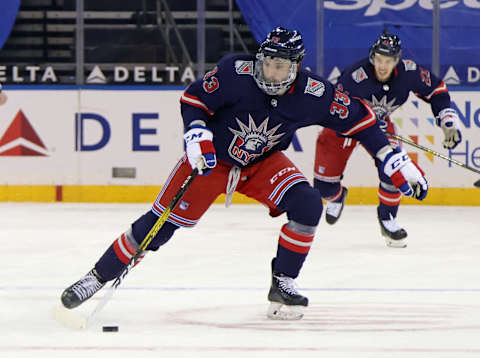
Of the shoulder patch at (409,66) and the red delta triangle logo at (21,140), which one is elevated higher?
the shoulder patch at (409,66)

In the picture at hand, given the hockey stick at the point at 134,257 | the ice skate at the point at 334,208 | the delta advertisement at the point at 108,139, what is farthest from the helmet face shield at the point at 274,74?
the delta advertisement at the point at 108,139

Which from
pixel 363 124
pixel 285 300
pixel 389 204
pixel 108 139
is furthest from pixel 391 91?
pixel 108 139

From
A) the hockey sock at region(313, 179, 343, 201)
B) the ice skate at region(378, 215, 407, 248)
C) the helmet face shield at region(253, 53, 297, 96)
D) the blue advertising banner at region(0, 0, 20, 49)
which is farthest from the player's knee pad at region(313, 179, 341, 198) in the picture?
the blue advertising banner at region(0, 0, 20, 49)

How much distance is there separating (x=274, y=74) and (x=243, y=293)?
1.07 metres

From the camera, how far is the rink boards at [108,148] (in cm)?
895

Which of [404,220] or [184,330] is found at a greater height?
[184,330]

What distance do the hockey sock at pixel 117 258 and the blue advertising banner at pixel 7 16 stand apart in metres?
5.70

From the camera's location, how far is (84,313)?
3.90 meters

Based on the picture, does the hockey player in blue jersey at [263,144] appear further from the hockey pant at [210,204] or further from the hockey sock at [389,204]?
the hockey sock at [389,204]

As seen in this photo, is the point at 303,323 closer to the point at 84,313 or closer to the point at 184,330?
the point at 184,330

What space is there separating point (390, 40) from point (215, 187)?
2.52 metres

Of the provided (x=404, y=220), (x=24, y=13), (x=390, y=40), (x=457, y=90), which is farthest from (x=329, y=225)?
(x=24, y=13)

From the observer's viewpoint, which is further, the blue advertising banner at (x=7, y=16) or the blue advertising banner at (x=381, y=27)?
the blue advertising banner at (x=7, y=16)

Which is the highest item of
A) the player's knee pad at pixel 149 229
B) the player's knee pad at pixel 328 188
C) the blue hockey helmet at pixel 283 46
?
the blue hockey helmet at pixel 283 46
